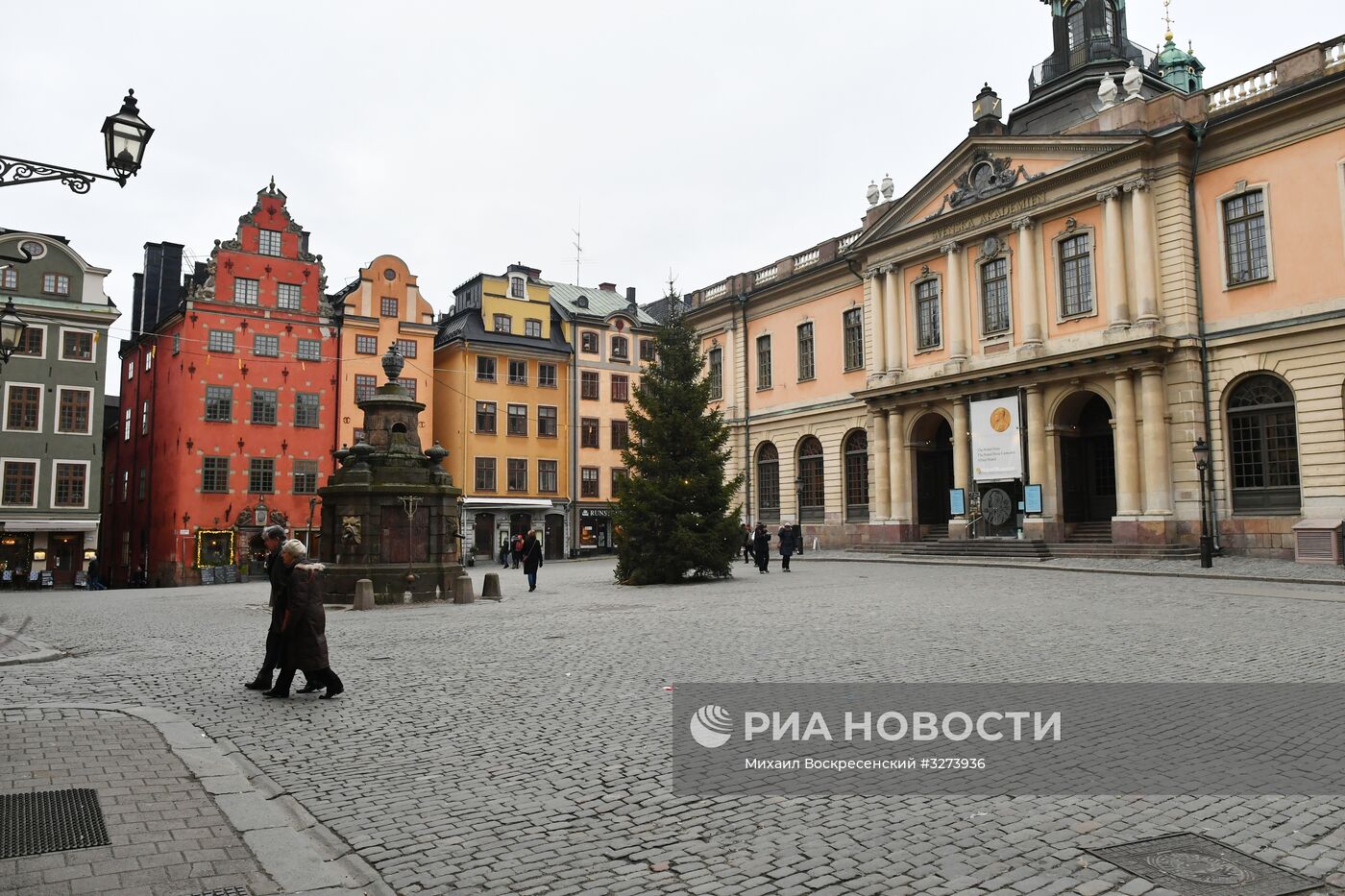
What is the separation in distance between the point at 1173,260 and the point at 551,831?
97.3ft

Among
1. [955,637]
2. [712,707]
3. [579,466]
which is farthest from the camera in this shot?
[579,466]

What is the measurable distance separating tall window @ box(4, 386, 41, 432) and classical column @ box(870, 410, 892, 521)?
121 feet

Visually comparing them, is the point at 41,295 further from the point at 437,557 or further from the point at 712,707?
the point at 712,707

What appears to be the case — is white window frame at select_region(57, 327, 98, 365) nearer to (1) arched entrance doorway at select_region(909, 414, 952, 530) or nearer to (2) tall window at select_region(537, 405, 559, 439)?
(2) tall window at select_region(537, 405, 559, 439)

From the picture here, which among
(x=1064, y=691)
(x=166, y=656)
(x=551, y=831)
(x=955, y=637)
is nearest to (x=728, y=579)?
(x=955, y=637)

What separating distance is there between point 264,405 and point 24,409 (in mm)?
9837

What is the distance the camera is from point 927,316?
37500 millimetres

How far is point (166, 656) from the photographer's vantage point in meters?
12.6

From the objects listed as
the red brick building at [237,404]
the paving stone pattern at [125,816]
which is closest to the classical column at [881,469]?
the red brick building at [237,404]

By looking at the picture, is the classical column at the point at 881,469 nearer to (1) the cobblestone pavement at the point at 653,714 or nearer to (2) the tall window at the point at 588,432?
(1) the cobblestone pavement at the point at 653,714

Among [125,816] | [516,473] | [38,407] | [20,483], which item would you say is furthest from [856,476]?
[125,816]

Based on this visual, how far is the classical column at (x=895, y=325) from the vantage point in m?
38.2

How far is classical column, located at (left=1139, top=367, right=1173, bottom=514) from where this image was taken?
2845cm

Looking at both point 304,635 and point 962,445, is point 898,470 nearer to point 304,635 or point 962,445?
→ point 962,445
